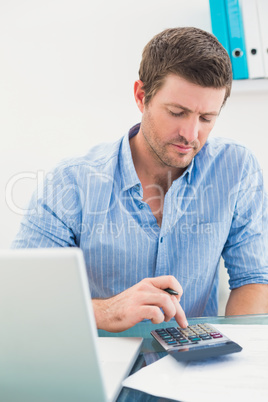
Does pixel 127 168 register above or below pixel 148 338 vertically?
above

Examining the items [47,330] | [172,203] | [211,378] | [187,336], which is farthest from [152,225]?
[47,330]

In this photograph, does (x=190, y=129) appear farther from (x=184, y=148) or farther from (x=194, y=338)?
(x=194, y=338)

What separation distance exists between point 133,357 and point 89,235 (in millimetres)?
579

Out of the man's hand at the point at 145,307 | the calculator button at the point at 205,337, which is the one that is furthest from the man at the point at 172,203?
the calculator button at the point at 205,337

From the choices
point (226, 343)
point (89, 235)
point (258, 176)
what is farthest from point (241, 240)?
point (226, 343)

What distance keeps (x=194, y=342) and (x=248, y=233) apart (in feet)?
2.13

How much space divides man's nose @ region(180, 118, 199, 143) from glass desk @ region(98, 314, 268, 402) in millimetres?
502

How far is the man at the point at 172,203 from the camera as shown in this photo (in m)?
1.20

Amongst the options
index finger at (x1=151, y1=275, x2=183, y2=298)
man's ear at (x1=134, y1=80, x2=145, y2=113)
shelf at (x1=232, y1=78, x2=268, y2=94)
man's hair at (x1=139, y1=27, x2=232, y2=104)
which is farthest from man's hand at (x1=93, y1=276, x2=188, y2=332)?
shelf at (x1=232, y1=78, x2=268, y2=94)

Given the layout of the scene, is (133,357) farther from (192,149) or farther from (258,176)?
(258,176)

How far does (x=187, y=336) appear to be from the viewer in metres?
0.74

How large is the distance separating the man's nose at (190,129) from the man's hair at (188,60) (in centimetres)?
10

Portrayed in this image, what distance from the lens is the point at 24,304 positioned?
0.48 m

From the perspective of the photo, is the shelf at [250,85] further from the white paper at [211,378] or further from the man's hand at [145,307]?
the white paper at [211,378]
